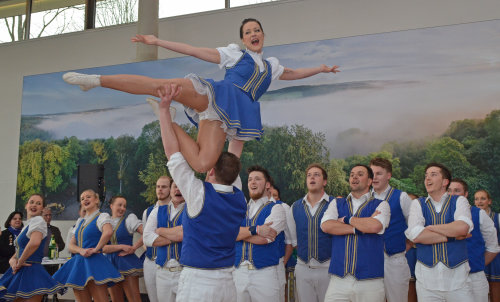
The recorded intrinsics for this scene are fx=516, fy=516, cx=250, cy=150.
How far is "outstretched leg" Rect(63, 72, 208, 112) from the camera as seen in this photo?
310 cm

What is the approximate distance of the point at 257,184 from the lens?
4.75 meters

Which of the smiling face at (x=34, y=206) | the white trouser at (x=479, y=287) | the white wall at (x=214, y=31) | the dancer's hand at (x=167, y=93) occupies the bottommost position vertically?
the white trouser at (x=479, y=287)

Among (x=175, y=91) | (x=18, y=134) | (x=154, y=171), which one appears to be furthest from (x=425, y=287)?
(x=18, y=134)

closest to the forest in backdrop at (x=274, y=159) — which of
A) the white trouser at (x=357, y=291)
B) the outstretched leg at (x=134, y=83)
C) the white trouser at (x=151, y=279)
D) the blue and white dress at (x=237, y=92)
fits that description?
the white trouser at (x=151, y=279)

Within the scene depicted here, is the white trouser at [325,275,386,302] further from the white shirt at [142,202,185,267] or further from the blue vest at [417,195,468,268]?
the white shirt at [142,202,185,267]

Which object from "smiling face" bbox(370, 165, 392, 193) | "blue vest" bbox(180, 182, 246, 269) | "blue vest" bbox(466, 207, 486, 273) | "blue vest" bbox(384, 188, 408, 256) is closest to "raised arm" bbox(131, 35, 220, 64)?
"blue vest" bbox(180, 182, 246, 269)

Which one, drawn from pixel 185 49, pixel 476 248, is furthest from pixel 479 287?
pixel 185 49

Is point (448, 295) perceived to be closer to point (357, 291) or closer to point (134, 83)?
point (357, 291)

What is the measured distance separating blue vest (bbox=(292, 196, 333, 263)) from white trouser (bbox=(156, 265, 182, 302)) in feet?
4.53

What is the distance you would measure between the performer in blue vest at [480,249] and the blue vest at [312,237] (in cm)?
120

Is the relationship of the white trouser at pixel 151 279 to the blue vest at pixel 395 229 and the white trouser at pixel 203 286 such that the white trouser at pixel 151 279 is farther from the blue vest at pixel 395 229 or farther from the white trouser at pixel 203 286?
the white trouser at pixel 203 286

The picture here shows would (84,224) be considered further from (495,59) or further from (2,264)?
(495,59)

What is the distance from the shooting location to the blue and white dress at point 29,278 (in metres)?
5.16

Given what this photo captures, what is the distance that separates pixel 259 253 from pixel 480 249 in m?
1.92
